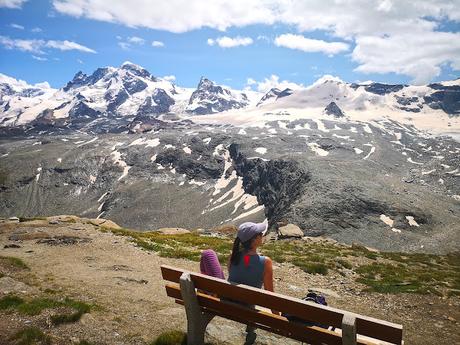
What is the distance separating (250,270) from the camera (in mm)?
9461

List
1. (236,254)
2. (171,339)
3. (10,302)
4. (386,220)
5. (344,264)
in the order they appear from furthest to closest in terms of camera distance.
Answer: (386,220)
(344,264)
(10,302)
(171,339)
(236,254)

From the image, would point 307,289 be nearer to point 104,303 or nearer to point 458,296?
point 458,296

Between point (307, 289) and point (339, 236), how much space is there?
396ft

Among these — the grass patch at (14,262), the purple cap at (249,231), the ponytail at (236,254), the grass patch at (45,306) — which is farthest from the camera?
the grass patch at (14,262)

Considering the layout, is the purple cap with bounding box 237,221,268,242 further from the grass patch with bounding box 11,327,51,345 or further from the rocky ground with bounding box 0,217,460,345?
the grass patch with bounding box 11,327,51,345

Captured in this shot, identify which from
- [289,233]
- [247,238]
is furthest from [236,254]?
[289,233]

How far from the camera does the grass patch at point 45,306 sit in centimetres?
1125

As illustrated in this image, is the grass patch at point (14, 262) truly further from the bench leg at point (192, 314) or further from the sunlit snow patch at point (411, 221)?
the sunlit snow patch at point (411, 221)

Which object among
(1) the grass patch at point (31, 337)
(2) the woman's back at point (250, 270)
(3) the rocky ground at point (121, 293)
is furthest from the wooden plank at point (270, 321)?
(1) the grass patch at point (31, 337)

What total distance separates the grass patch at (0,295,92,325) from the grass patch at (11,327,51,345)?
98 centimetres

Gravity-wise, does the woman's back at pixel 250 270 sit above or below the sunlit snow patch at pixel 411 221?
above

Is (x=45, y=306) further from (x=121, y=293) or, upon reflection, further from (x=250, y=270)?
(x=250, y=270)

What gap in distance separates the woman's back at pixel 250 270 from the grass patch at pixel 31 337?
192 inches

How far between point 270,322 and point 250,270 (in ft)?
4.28
